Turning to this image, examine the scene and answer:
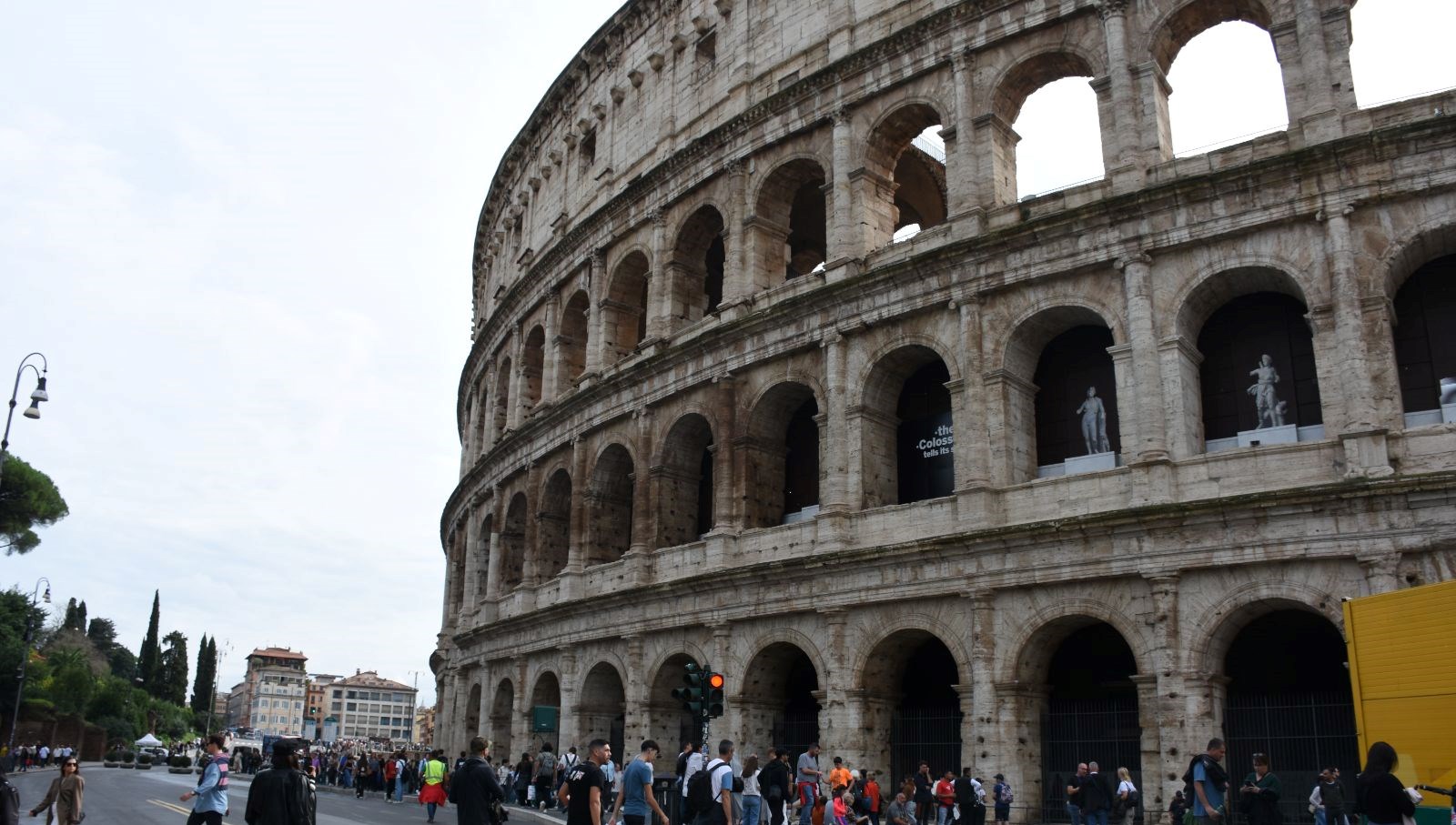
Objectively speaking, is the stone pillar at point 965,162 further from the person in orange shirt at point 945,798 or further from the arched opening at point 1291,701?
the person in orange shirt at point 945,798

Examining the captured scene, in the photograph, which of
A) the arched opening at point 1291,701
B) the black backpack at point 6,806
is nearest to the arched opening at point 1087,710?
the arched opening at point 1291,701

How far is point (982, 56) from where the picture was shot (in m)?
21.1

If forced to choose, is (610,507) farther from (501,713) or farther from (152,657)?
(152,657)

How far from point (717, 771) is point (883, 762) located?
8.92 metres

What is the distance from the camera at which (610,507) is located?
2730 centimetres

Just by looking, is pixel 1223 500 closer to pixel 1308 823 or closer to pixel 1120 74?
pixel 1308 823

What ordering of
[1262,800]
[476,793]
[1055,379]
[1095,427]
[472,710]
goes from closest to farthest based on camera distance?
1. [476,793]
2. [1262,800]
3. [1095,427]
4. [1055,379]
5. [472,710]

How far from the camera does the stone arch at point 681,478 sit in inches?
979

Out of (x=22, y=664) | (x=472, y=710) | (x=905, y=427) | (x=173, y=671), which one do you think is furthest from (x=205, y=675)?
(x=905, y=427)

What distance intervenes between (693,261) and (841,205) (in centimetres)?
525

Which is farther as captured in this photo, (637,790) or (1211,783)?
(1211,783)

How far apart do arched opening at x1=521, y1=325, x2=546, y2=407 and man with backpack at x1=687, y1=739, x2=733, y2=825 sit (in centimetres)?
2247

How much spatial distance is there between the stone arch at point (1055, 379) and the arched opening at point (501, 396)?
1886 centimetres

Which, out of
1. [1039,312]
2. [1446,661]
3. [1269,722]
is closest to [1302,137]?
[1039,312]
